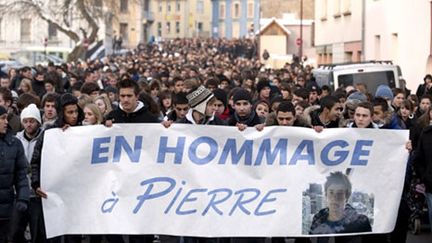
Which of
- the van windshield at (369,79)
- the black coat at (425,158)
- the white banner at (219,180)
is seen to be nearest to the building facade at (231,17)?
the van windshield at (369,79)

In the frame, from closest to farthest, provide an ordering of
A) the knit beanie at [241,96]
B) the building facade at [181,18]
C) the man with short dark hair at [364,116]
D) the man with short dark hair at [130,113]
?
the man with short dark hair at [130,113] → the man with short dark hair at [364,116] → the knit beanie at [241,96] → the building facade at [181,18]

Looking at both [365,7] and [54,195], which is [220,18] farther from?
[54,195]

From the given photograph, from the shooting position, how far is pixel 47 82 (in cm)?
2070

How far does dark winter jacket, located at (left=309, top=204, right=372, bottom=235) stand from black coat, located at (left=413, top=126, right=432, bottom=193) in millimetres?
845

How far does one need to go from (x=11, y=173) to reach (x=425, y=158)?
151 inches

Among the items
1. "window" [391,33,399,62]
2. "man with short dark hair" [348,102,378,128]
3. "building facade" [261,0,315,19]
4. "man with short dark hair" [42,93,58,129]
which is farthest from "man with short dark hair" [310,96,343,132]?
"building facade" [261,0,315,19]

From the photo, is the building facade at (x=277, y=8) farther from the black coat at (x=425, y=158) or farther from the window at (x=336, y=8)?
the black coat at (x=425, y=158)

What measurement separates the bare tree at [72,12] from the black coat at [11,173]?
A: 5459 centimetres

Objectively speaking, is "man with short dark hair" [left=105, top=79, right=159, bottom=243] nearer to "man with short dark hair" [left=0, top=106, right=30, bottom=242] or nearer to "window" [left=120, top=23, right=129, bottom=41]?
"man with short dark hair" [left=0, top=106, right=30, bottom=242]

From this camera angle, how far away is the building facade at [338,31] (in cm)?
3978

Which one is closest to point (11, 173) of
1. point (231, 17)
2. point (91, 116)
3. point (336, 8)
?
point (91, 116)

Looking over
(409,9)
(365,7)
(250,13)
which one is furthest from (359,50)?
(250,13)

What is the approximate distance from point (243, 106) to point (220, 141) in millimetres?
1487

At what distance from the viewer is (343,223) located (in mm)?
11016
